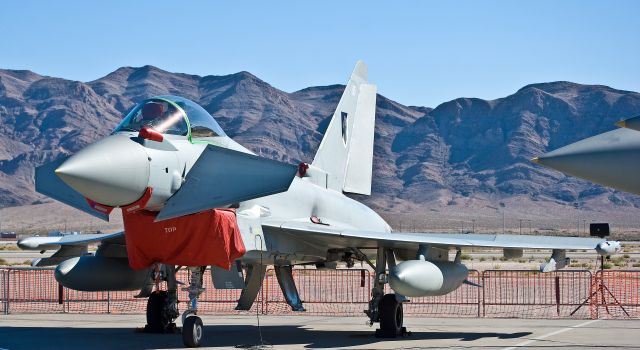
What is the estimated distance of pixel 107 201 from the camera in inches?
454

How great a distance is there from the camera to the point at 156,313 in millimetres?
15500

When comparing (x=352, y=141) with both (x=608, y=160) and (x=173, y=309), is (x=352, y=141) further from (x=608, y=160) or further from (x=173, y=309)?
(x=608, y=160)

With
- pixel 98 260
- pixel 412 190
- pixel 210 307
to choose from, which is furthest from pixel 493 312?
pixel 412 190

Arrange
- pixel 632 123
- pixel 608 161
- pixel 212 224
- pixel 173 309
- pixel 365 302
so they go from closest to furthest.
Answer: pixel 632 123
pixel 608 161
pixel 212 224
pixel 173 309
pixel 365 302

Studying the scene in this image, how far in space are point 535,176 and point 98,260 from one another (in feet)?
574

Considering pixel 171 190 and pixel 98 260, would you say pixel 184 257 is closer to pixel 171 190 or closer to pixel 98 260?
pixel 171 190

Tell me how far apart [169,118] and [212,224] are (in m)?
1.49

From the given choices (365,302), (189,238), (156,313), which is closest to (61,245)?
(156,313)

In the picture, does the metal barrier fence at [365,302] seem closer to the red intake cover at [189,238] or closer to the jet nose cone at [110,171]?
the red intake cover at [189,238]

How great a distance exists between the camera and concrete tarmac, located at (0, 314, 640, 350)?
13703 mm

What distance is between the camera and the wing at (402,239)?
14016mm

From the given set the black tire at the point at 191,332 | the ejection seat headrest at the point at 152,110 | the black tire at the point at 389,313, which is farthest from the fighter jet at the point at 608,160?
the black tire at the point at 389,313

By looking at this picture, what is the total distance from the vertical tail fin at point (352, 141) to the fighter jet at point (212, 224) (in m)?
0.06

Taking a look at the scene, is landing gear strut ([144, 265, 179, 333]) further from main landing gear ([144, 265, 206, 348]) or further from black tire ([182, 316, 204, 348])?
black tire ([182, 316, 204, 348])
